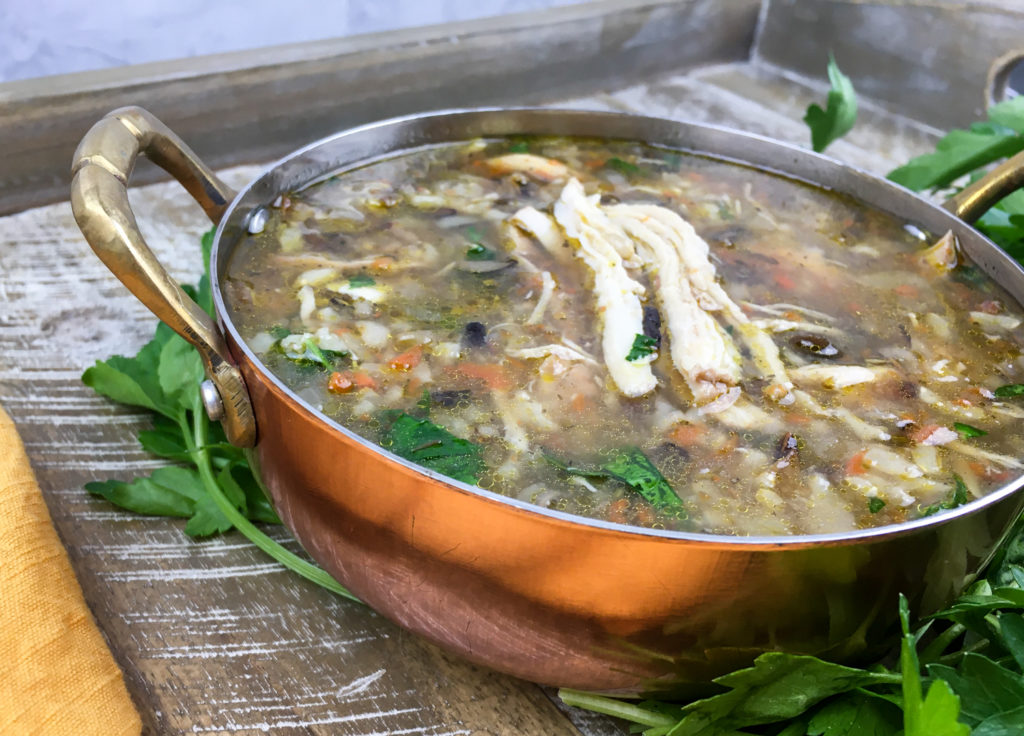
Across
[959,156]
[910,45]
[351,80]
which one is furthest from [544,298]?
[910,45]

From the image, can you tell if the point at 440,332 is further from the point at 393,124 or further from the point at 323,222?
the point at 393,124

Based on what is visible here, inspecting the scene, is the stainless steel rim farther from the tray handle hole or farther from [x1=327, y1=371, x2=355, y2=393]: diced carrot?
the tray handle hole

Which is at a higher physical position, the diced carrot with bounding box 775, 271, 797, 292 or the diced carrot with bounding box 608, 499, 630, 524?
the diced carrot with bounding box 775, 271, 797, 292

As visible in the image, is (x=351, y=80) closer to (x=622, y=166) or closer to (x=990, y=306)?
(x=622, y=166)

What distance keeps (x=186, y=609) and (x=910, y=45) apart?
3.16m

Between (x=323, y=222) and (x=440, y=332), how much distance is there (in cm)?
43

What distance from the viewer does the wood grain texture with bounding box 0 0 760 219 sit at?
7.54ft

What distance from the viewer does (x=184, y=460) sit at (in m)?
1.79

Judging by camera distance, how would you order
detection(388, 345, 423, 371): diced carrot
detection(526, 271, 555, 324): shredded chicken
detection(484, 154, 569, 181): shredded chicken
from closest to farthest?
detection(388, 345, 423, 371): diced carrot < detection(526, 271, 555, 324): shredded chicken < detection(484, 154, 569, 181): shredded chicken

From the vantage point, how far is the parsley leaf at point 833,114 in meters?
2.49

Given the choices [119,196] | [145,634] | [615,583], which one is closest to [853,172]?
[615,583]

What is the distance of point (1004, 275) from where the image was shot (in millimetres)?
1723

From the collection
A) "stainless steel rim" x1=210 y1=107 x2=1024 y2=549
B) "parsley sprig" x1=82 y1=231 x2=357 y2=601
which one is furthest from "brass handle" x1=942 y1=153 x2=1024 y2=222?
"parsley sprig" x1=82 y1=231 x2=357 y2=601

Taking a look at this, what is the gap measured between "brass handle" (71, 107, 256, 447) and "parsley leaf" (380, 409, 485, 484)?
0.21 metres
